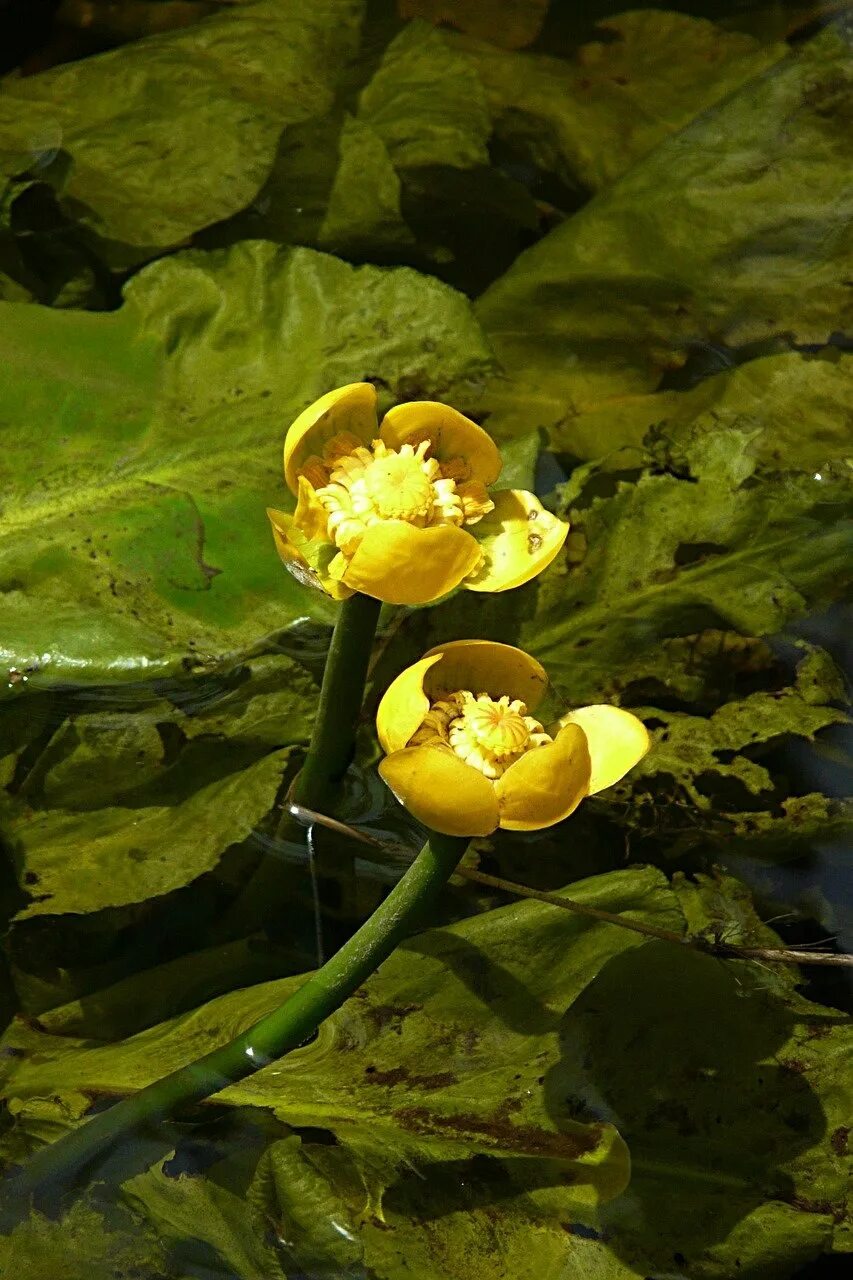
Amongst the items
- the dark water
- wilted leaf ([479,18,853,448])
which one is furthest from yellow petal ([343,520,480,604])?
wilted leaf ([479,18,853,448])

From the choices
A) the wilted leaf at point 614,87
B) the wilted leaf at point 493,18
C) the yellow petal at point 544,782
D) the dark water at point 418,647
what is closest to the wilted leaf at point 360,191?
the dark water at point 418,647

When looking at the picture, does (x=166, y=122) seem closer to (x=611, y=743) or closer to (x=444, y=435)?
(x=444, y=435)

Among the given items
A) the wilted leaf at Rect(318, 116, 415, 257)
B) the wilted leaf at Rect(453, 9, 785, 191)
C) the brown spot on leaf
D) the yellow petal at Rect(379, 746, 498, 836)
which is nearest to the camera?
the yellow petal at Rect(379, 746, 498, 836)

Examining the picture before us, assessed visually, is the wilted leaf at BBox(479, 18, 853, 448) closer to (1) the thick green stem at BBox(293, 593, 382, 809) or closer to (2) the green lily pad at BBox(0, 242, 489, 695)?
(2) the green lily pad at BBox(0, 242, 489, 695)

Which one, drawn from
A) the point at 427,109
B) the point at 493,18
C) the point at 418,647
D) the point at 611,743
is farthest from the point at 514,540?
the point at 493,18

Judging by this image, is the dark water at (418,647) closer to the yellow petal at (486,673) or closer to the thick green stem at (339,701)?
the thick green stem at (339,701)

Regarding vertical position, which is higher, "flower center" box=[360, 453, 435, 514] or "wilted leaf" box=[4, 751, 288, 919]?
"flower center" box=[360, 453, 435, 514]

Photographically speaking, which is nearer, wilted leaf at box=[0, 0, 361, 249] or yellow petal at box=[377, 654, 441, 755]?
yellow petal at box=[377, 654, 441, 755]

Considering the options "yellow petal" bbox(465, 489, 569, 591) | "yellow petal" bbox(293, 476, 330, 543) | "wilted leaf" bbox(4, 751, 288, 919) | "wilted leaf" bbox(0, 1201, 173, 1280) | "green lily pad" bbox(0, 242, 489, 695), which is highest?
"yellow petal" bbox(293, 476, 330, 543)
